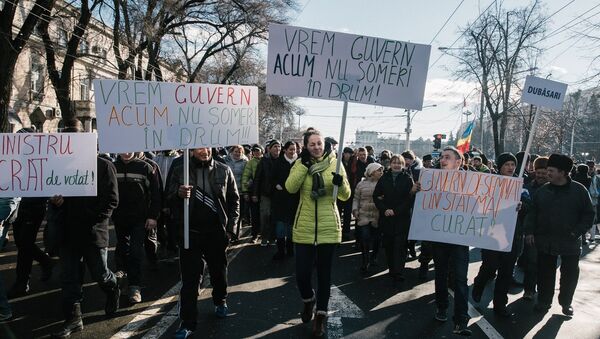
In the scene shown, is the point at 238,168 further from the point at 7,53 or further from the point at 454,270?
the point at 7,53

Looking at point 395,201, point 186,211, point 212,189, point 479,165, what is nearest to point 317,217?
point 212,189

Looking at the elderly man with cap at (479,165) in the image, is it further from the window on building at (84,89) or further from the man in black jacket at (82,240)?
the window on building at (84,89)

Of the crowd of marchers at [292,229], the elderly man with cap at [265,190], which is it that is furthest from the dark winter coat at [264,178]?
the crowd of marchers at [292,229]

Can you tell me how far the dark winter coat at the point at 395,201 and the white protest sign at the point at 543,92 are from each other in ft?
6.20

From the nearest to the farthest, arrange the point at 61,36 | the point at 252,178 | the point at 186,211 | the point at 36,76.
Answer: the point at 186,211 → the point at 252,178 → the point at 61,36 → the point at 36,76

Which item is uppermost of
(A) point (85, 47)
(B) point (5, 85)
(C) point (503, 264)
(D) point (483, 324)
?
(A) point (85, 47)

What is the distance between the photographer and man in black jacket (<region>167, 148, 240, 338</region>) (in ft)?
13.7

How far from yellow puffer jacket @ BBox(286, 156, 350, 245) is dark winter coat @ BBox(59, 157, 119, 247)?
181 cm

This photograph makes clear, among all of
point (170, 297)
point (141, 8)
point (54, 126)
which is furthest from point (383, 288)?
point (54, 126)

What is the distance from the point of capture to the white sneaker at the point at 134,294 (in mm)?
5043

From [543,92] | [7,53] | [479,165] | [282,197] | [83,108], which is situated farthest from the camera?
[83,108]

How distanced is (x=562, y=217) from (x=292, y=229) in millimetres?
3148

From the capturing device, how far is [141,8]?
62.1ft

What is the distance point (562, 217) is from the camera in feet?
17.4
